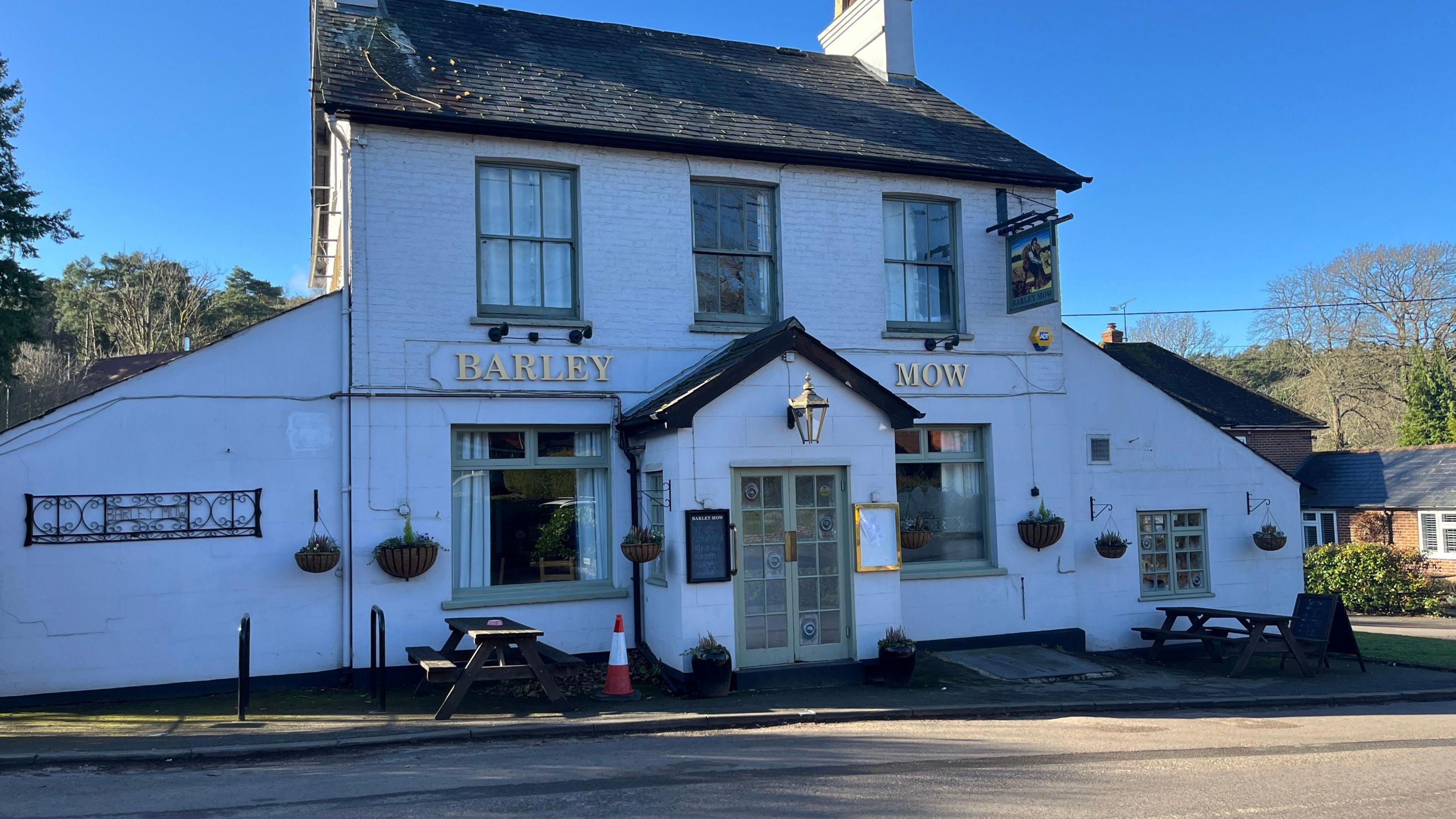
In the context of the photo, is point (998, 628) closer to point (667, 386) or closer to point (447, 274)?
point (667, 386)

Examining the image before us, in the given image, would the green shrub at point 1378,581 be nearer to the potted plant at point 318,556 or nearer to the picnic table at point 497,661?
the picnic table at point 497,661

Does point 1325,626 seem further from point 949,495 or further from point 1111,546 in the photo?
point 949,495

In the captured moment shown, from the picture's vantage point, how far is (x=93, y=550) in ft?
33.8

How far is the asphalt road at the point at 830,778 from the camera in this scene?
6.64m

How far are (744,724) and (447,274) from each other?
5.92 metres

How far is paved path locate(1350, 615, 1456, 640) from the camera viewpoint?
784 inches

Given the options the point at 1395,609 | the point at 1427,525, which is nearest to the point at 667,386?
the point at 1395,609

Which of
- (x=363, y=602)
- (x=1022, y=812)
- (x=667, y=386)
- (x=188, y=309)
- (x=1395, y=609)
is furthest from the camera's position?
(x=188, y=309)

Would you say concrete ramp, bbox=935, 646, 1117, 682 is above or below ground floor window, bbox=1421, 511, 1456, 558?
below

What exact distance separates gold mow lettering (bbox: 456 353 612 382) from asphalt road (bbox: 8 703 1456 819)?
4.43 meters

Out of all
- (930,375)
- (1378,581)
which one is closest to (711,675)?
(930,375)

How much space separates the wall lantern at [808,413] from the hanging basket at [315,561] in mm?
5040

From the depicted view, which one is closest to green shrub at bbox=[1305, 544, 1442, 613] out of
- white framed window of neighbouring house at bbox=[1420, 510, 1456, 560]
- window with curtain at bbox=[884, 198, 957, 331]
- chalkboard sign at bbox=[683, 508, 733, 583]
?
white framed window of neighbouring house at bbox=[1420, 510, 1456, 560]

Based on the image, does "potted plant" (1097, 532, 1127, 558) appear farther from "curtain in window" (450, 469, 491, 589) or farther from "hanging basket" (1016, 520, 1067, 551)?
"curtain in window" (450, 469, 491, 589)
